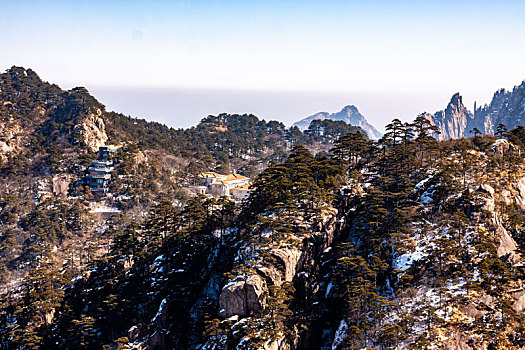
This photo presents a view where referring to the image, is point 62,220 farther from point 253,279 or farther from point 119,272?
point 253,279

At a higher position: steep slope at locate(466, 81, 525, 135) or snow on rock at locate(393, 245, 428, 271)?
steep slope at locate(466, 81, 525, 135)

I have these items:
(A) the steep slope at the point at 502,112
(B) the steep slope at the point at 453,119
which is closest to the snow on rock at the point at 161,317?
(A) the steep slope at the point at 502,112

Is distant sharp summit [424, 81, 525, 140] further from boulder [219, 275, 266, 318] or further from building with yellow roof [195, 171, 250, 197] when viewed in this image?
boulder [219, 275, 266, 318]

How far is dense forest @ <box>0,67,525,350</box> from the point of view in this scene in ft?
106

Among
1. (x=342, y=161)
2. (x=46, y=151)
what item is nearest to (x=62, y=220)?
(x=46, y=151)

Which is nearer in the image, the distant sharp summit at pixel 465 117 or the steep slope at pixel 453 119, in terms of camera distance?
the distant sharp summit at pixel 465 117

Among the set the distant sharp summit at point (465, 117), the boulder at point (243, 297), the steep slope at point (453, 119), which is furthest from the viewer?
the steep slope at point (453, 119)

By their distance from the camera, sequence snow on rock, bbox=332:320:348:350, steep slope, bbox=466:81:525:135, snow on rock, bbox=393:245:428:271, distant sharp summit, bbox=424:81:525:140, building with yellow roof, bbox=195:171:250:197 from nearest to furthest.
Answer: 1. snow on rock, bbox=332:320:348:350
2. snow on rock, bbox=393:245:428:271
3. building with yellow roof, bbox=195:171:250:197
4. steep slope, bbox=466:81:525:135
5. distant sharp summit, bbox=424:81:525:140

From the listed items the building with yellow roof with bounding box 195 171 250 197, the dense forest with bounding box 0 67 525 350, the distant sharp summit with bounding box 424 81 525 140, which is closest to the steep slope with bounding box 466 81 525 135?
the distant sharp summit with bounding box 424 81 525 140

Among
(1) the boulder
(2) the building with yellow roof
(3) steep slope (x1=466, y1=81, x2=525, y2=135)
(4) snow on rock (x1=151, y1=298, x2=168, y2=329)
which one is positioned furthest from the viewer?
(3) steep slope (x1=466, y1=81, x2=525, y2=135)

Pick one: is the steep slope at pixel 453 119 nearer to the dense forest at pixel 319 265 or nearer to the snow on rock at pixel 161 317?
the dense forest at pixel 319 265

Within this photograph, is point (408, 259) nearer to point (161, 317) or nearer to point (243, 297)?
point (243, 297)

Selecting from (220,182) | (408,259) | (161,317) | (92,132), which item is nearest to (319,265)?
(408,259)

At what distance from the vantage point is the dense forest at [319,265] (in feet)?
106
